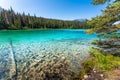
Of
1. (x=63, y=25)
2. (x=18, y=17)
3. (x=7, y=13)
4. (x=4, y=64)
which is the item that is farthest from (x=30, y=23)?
(x=4, y=64)

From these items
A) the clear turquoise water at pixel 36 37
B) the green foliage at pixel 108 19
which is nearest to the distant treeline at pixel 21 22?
the clear turquoise water at pixel 36 37

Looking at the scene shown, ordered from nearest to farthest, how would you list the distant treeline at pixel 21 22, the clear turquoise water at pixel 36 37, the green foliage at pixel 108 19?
the green foliage at pixel 108 19
the clear turquoise water at pixel 36 37
the distant treeline at pixel 21 22

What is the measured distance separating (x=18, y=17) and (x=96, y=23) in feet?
344

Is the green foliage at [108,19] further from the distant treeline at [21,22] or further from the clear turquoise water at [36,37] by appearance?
the distant treeline at [21,22]

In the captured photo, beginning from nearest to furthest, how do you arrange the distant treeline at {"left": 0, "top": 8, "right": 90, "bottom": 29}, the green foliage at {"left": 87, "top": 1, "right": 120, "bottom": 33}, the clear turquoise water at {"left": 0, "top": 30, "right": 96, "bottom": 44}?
the green foliage at {"left": 87, "top": 1, "right": 120, "bottom": 33} → the clear turquoise water at {"left": 0, "top": 30, "right": 96, "bottom": 44} → the distant treeline at {"left": 0, "top": 8, "right": 90, "bottom": 29}

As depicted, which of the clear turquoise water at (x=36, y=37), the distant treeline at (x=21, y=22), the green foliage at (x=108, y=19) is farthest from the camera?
the distant treeline at (x=21, y=22)

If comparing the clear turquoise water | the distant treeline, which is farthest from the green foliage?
the distant treeline

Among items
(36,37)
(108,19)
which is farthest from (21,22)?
(108,19)

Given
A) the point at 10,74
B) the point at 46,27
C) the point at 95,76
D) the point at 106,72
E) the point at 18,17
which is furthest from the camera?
the point at 46,27

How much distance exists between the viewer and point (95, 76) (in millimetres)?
8664

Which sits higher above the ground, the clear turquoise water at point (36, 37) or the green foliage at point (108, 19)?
the green foliage at point (108, 19)

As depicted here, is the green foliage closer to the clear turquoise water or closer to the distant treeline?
the clear turquoise water

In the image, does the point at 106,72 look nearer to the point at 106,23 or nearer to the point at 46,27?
the point at 106,23

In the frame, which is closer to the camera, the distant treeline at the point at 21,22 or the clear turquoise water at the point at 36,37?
the clear turquoise water at the point at 36,37
